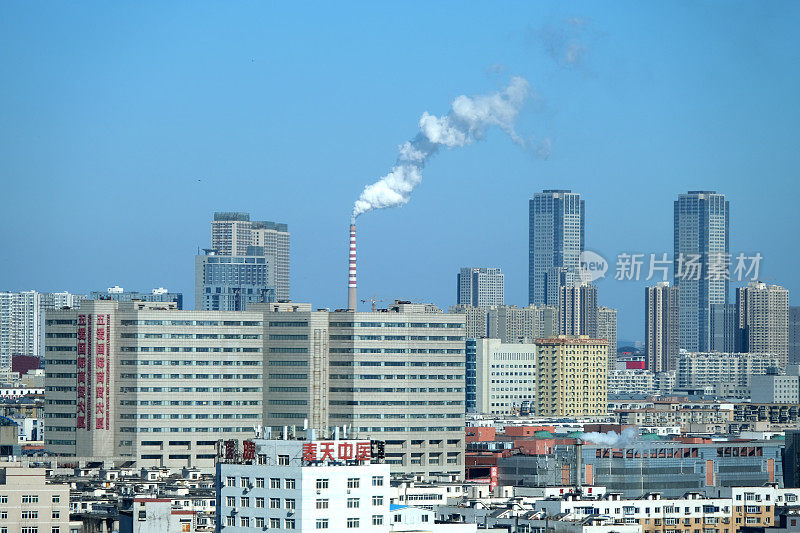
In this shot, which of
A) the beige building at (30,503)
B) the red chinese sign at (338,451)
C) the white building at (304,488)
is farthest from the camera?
the beige building at (30,503)

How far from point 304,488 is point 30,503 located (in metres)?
25.9

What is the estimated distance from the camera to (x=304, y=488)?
329 feet

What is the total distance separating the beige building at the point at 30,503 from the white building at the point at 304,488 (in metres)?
19.0

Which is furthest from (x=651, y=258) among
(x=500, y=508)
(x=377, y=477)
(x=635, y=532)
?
(x=377, y=477)

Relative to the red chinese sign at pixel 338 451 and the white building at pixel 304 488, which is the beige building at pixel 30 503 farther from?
the red chinese sign at pixel 338 451

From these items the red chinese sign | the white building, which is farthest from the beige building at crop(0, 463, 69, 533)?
the red chinese sign

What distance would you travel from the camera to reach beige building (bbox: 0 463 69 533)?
119062mm

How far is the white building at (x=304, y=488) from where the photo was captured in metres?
101

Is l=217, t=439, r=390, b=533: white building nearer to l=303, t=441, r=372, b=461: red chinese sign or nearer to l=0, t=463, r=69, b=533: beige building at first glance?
l=303, t=441, r=372, b=461: red chinese sign

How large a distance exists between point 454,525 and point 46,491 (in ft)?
76.6

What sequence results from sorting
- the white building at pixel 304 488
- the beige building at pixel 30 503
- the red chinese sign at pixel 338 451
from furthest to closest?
the beige building at pixel 30 503
the red chinese sign at pixel 338 451
the white building at pixel 304 488

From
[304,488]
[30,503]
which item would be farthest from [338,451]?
[30,503]

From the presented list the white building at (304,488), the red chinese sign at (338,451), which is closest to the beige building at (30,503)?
the white building at (304,488)

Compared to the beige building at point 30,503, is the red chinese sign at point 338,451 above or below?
above
